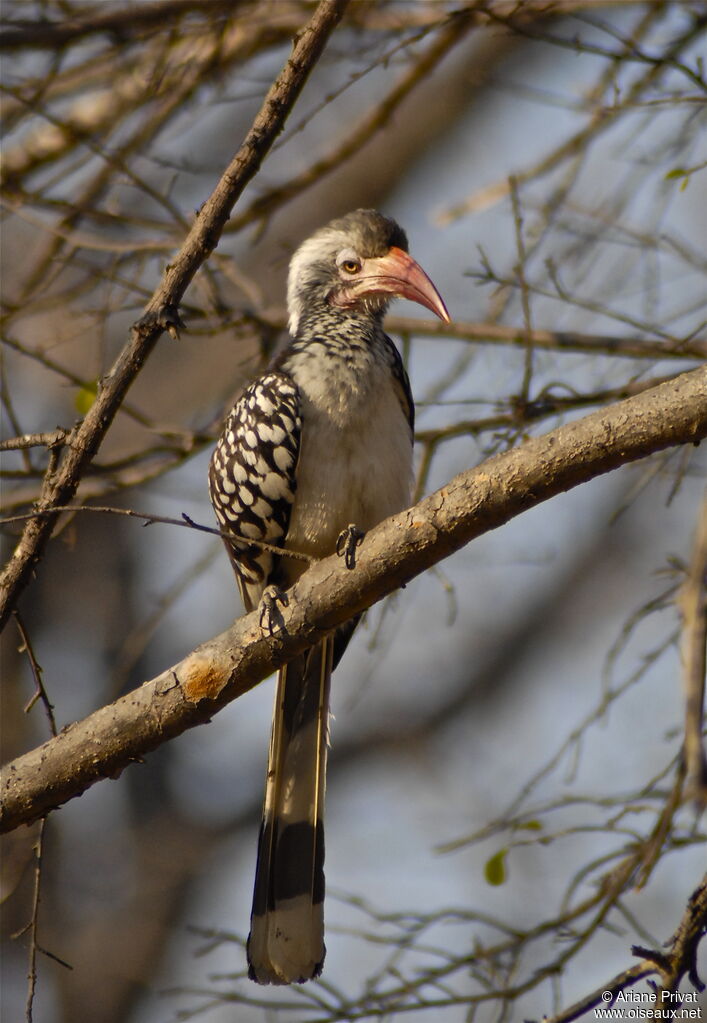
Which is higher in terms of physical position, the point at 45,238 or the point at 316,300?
the point at 45,238

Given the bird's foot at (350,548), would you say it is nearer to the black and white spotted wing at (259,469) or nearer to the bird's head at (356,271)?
the black and white spotted wing at (259,469)

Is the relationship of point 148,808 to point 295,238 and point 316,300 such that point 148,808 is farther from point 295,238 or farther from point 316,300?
point 316,300

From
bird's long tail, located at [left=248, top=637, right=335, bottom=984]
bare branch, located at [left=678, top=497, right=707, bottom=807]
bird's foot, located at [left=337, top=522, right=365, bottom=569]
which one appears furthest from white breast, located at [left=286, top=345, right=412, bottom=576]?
bare branch, located at [left=678, top=497, right=707, bottom=807]

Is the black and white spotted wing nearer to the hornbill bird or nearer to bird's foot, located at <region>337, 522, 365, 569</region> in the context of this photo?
the hornbill bird

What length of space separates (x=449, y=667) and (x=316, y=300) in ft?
12.5

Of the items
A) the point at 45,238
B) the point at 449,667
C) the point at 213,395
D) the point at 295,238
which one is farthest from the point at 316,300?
the point at 449,667

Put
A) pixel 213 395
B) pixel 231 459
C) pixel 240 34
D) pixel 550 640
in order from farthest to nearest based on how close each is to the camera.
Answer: pixel 550 640
pixel 213 395
pixel 240 34
pixel 231 459

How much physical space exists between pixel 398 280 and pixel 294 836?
1612 mm

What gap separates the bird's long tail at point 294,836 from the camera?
2.94 m

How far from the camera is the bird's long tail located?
2.94m

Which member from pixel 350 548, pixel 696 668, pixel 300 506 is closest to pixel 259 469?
pixel 300 506

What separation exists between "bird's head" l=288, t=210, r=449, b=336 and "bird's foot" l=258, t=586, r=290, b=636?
1.32 metres

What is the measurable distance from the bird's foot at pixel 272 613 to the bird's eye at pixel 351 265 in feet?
5.07

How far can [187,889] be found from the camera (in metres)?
6.64
